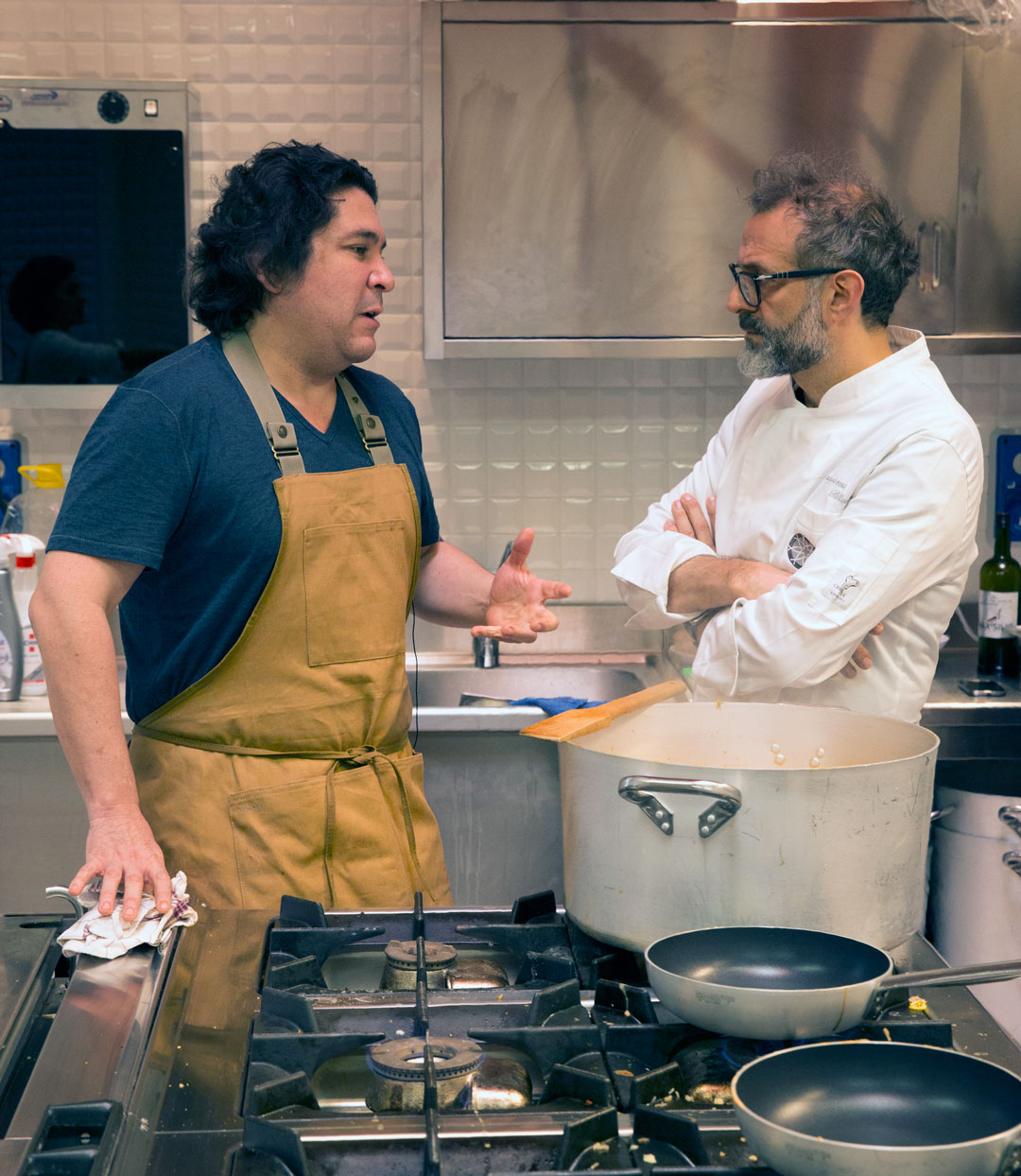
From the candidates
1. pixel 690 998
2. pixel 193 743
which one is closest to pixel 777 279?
pixel 193 743

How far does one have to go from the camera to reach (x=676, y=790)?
103 centimetres

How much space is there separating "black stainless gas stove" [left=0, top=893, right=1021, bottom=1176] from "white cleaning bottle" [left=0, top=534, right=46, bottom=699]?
5.15 ft

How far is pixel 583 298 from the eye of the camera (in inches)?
101

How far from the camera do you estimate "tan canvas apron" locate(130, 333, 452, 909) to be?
5.38ft

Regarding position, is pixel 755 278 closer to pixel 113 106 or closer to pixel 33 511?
pixel 113 106

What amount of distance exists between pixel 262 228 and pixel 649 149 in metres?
1.07

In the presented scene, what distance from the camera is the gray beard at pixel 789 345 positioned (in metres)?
1.91

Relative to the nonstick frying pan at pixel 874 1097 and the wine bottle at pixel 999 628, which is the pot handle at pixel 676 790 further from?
the wine bottle at pixel 999 628

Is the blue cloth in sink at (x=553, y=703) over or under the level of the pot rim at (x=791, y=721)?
under

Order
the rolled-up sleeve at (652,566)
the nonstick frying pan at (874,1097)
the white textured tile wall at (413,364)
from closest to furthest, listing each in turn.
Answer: the nonstick frying pan at (874,1097) < the rolled-up sleeve at (652,566) < the white textured tile wall at (413,364)

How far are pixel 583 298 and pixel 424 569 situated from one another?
818 mm

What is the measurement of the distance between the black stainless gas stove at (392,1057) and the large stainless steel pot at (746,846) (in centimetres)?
7

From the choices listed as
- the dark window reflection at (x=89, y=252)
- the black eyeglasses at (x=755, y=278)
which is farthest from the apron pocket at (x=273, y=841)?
the dark window reflection at (x=89, y=252)

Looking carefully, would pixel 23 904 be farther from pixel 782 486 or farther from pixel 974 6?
pixel 974 6
